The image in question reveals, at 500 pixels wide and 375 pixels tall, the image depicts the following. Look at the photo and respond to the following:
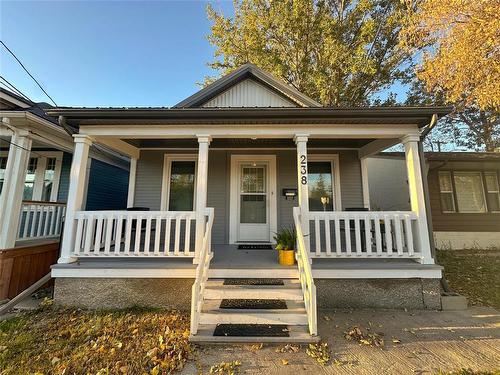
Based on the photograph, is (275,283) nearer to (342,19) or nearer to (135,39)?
(135,39)

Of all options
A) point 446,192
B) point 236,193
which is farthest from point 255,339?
point 446,192

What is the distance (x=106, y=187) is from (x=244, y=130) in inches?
226

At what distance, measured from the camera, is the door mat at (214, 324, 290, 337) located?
2784mm

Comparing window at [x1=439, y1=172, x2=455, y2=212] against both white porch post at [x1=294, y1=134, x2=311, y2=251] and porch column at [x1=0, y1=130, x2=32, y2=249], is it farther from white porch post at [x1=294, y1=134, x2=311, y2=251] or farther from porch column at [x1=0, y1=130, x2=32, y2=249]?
porch column at [x1=0, y1=130, x2=32, y2=249]

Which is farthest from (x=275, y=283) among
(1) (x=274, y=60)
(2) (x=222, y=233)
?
(1) (x=274, y=60)

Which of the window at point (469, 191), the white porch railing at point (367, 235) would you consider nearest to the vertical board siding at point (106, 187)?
the white porch railing at point (367, 235)

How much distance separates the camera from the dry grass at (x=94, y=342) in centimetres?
240

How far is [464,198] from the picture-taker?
28.0 feet

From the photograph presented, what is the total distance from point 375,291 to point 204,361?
9.30 feet

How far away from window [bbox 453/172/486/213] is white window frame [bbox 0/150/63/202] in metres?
13.0

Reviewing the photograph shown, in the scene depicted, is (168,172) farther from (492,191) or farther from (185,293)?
(492,191)

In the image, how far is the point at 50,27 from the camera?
20.6 feet

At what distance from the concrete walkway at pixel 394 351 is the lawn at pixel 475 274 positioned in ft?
3.58

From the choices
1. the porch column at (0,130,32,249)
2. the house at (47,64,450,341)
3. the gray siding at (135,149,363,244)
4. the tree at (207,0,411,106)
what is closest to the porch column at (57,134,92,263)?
the house at (47,64,450,341)
